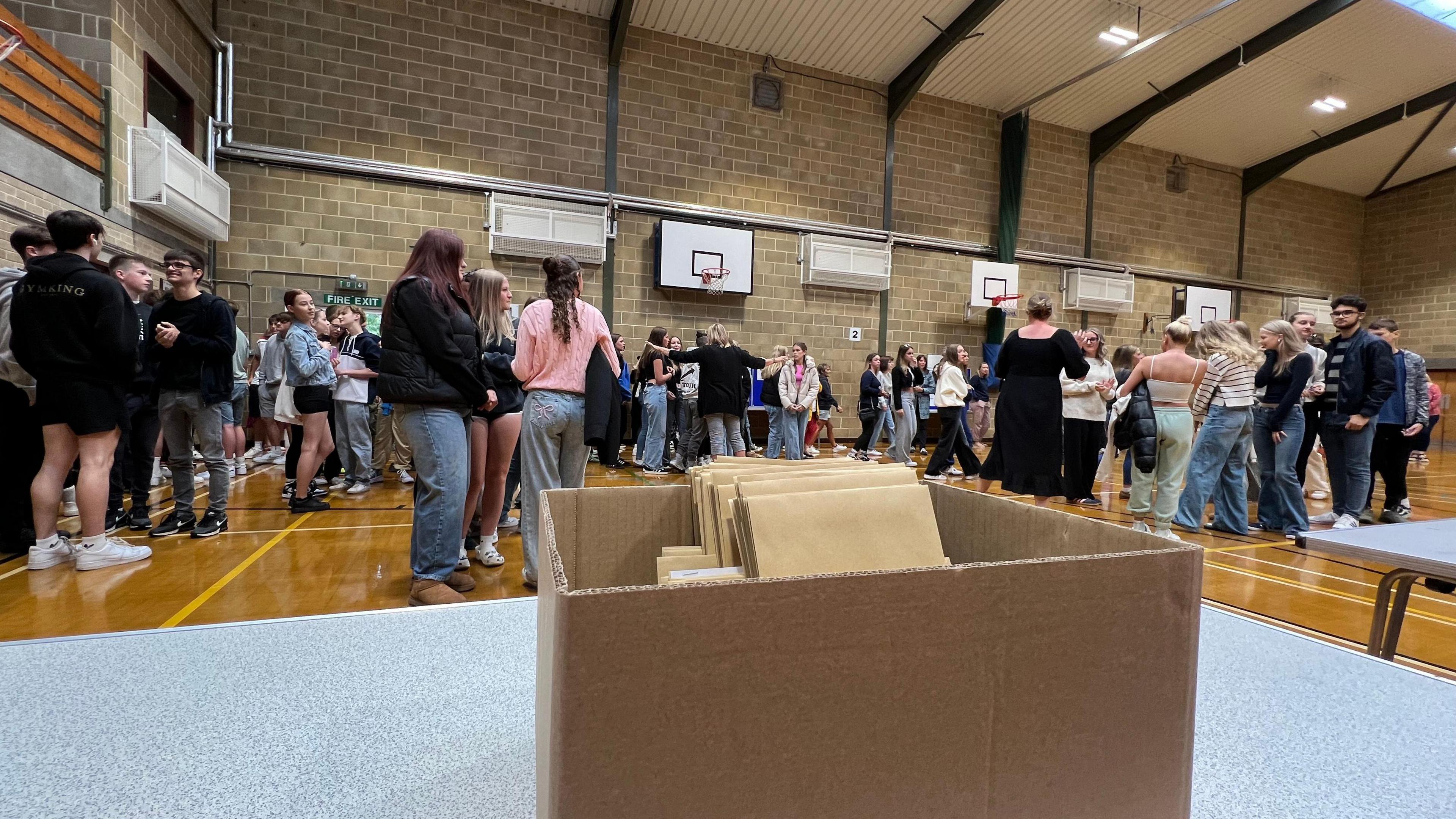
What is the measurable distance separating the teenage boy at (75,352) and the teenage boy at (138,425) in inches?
23.0

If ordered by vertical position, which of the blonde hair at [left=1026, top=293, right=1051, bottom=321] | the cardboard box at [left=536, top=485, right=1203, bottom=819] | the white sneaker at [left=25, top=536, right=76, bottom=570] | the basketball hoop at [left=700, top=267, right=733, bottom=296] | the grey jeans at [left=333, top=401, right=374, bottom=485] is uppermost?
the basketball hoop at [left=700, top=267, right=733, bottom=296]

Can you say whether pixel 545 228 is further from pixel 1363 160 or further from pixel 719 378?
pixel 1363 160

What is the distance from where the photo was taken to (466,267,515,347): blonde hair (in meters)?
2.69

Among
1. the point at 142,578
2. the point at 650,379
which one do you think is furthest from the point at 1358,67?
the point at 142,578

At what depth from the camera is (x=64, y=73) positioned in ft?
14.6

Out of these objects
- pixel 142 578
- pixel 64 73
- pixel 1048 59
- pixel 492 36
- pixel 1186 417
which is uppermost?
pixel 1048 59

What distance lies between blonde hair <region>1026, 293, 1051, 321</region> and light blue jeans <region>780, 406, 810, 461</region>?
3097 millimetres

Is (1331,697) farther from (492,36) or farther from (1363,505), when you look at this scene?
(492,36)

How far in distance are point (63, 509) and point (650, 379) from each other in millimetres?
4017

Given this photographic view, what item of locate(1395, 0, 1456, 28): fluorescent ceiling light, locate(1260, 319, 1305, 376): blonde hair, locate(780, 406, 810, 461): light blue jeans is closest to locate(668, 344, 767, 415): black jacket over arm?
locate(780, 406, 810, 461): light blue jeans

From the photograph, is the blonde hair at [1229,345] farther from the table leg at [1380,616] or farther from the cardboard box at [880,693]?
the cardboard box at [880,693]

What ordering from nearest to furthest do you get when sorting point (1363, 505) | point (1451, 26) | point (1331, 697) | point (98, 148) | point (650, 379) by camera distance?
point (1331, 697) → point (1363, 505) → point (98, 148) → point (650, 379) → point (1451, 26)

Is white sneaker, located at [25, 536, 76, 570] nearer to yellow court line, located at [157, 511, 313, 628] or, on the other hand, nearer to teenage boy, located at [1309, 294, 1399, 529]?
yellow court line, located at [157, 511, 313, 628]

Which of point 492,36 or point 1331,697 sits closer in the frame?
point 1331,697
